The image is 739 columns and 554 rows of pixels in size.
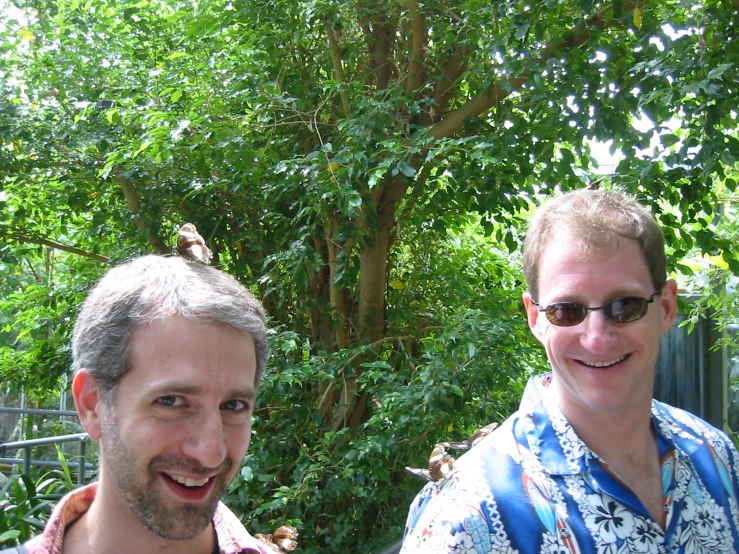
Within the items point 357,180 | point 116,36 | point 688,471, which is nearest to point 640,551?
point 688,471

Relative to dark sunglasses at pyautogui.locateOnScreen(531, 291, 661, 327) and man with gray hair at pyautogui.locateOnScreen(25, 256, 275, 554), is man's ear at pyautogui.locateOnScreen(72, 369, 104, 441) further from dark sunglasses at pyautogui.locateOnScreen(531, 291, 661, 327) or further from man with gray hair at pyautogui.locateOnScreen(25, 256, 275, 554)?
dark sunglasses at pyautogui.locateOnScreen(531, 291, 661, 327)

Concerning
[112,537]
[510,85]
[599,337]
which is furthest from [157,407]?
[510,85]

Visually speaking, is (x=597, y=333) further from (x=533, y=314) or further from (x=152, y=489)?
(x=152, y=489)

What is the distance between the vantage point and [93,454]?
5.37 metres

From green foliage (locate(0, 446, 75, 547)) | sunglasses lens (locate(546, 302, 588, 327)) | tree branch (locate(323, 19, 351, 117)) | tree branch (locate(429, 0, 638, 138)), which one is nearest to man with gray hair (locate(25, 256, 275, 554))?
sunglasses lens (locate(546, 302, 588, 327))

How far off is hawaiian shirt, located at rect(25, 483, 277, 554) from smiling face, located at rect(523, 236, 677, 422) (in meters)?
0.67

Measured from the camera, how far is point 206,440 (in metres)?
1.27

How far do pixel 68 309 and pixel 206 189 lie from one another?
1417 mm

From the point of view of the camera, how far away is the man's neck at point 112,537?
1.29 m

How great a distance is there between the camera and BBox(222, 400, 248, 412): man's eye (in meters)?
1.34

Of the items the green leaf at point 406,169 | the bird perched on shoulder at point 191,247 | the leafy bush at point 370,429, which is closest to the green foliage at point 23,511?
the leafy bush at point 370,429

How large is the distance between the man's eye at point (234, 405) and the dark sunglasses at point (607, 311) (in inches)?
25.2

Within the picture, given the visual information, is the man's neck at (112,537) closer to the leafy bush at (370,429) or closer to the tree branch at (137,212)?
the leafy bush at (370,429)

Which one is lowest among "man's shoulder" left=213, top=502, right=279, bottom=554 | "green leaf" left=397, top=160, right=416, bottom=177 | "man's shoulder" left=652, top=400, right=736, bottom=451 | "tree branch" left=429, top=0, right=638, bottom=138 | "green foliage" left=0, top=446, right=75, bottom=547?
"green foliage" left=0, top=446, right=75, bottom=547
